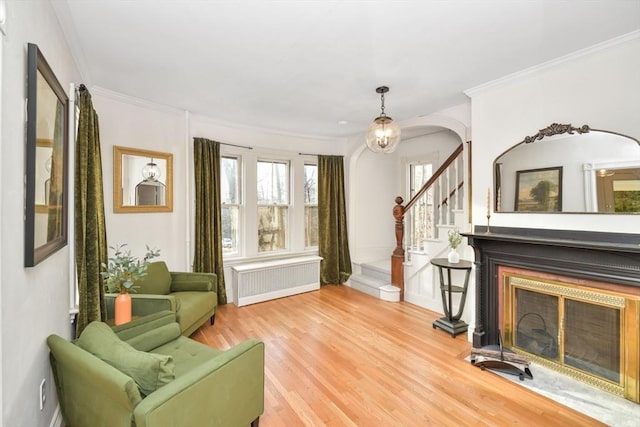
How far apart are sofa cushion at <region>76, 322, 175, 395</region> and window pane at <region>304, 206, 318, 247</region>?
395 centimetres

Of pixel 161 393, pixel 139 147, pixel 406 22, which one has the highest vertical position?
pixel 406 22

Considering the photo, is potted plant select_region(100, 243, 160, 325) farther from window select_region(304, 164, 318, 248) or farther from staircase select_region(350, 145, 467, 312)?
staircase select_region(350, 145, 467, 312)

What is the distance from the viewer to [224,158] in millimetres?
4562

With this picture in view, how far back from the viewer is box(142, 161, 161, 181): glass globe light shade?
3.71 metres

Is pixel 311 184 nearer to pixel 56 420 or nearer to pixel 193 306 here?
pixel 193 306

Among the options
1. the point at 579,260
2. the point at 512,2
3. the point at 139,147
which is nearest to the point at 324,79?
the point at 512,2

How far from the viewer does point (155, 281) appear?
3.31 m

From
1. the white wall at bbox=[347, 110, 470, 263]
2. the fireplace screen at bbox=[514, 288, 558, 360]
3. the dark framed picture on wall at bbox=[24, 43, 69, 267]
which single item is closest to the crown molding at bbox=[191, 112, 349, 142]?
the white wall at bbox=[347, 110, 470, 263]

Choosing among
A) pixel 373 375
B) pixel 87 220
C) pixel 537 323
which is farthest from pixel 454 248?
pixel 87 220

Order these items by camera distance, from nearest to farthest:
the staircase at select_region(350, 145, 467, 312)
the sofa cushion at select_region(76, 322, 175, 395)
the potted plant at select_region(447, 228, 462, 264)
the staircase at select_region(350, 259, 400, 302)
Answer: the sofa cushion at select_region(76, 322, 175, 395) < the potted plant at select_region(447, 228, 462, 264) < the staircase at select_region(350, 145, 467, 312) < the staircase at select_region(350, 259, 400, 302)

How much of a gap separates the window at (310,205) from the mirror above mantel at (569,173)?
3.15 metres

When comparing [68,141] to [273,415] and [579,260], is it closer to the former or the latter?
[273,415]

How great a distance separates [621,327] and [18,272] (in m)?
3.79

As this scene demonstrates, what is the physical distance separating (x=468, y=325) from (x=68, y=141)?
411 centimetres
